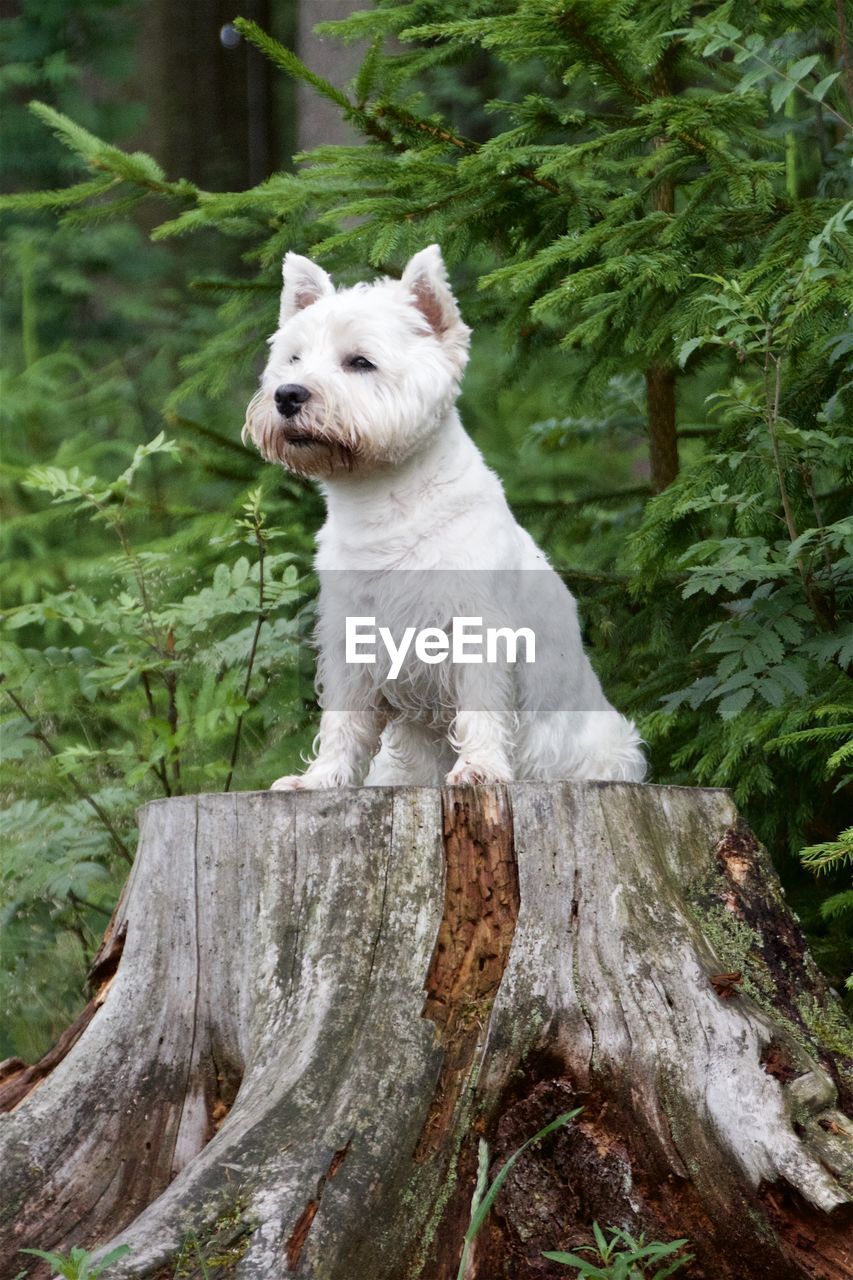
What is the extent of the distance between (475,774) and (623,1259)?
1263 mm

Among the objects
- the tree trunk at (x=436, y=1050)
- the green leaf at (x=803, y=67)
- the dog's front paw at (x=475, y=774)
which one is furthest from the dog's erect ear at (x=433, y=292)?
the tree trunk at (x=436, y=1050)

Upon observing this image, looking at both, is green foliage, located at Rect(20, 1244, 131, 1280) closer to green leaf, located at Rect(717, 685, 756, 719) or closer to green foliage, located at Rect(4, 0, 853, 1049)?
green foliage, located at Rect(4, 0, 853, 1049)

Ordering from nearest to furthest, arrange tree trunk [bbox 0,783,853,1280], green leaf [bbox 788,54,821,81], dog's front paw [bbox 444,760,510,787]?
tree trunk [bbox 0,783,853,1280] < green leaf [bbox 788,54,821,81] < dog's front paw [bbox 444,760,510,787]

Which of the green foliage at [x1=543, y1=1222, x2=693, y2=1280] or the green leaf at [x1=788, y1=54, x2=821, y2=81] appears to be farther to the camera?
the green leaf at [x1=788, y1=54, x2=821, y2=81]

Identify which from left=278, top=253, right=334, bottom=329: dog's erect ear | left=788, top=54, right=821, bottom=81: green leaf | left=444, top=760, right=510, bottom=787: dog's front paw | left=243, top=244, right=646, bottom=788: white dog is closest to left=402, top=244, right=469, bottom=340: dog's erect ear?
left=243, top=244, right=646, bottom=788: white dog

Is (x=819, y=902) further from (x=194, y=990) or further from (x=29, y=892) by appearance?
(x=29, y=892)

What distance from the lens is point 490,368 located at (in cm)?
743

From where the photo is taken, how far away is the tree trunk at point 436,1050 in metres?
2.29

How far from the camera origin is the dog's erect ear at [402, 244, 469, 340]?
130 inches

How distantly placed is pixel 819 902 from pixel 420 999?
5.84 ft

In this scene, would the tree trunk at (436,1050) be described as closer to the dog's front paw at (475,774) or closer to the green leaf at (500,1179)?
the green leaf at (500,1179)

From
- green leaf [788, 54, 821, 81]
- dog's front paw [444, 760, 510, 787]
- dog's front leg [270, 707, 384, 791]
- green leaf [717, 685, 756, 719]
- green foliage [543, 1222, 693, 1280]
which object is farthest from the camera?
dog's front leg [270, 707, 384, 791]

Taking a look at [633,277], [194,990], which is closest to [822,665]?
[633,277]

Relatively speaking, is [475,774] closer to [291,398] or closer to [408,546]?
[408,546]
